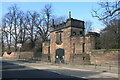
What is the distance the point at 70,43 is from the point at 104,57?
34.5ft

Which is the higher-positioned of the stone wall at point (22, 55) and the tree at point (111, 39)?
the tree at point (111, 39)

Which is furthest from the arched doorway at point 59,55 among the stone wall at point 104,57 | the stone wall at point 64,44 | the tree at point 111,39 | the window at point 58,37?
the tree at point 111,39

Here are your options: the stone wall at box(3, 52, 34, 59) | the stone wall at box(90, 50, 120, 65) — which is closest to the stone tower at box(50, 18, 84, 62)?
the stone wall at box(90, 50, 120, 65)

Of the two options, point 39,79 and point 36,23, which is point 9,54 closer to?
point 36,23

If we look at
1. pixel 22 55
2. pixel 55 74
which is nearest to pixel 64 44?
pixel 55 74

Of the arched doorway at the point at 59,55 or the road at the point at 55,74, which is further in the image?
the arched doorway at the point at 59,55

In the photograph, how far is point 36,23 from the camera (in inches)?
2370

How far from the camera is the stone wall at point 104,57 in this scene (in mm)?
25375

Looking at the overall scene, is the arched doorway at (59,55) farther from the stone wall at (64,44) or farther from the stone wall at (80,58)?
the stone wall at (80,58)

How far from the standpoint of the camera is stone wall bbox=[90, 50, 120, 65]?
25.4 meters

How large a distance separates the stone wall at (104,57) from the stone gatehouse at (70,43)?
161 cm

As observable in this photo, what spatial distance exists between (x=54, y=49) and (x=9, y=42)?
3412 cm

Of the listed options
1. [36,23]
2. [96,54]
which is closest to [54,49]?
[96,54]

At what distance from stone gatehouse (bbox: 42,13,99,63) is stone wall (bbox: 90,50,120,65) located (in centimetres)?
161
